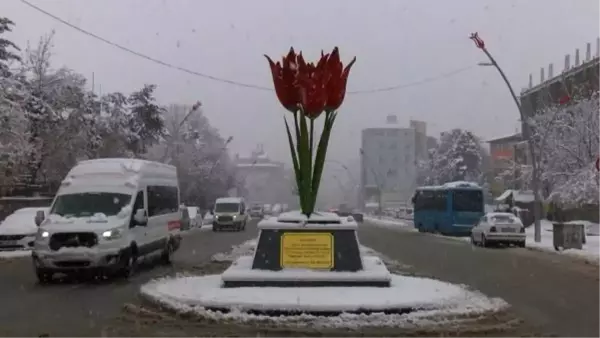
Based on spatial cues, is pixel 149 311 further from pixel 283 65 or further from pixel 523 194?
pixel 523 194

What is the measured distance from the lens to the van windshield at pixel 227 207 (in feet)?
177

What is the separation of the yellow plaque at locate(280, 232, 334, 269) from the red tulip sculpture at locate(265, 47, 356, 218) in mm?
1020

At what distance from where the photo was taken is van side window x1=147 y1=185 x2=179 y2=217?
835 inches

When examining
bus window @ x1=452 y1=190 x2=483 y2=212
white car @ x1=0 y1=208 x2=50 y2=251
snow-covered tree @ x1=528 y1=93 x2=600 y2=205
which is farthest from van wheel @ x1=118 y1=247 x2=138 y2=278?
bus window @ x1=452 y1=190 x2=483 y2=212

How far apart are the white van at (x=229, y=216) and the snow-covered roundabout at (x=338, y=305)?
38421mm

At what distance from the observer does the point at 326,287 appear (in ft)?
46.2

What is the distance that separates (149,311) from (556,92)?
205 ft

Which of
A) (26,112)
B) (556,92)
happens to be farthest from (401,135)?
(26,112)

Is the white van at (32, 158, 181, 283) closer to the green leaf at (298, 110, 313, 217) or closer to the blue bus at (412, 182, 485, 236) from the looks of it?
the green leaf at (298, 110, 313, 217)

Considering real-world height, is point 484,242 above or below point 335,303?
above

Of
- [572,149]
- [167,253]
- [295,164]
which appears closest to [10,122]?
[167,253]

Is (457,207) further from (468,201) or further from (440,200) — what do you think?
(440,200)

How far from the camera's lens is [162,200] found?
74.6 feet

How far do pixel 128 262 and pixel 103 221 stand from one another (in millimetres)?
1152
